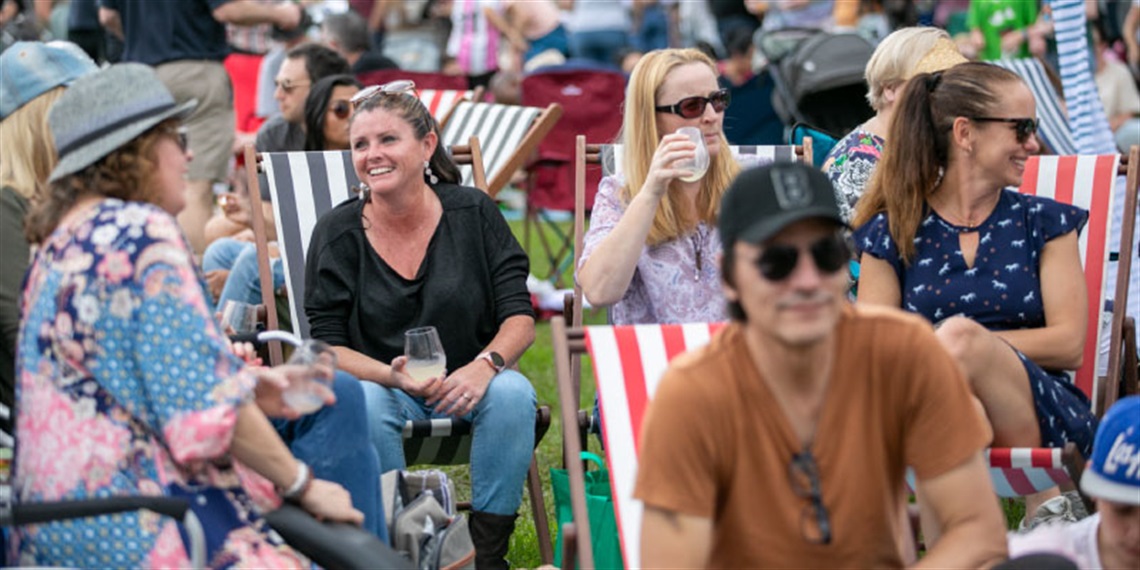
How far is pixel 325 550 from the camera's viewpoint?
3422mm

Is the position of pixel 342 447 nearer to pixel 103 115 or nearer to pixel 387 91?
pixel 103 115

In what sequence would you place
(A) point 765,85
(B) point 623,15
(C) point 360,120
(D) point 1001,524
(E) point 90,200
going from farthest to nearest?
(B) point 623,15 < (A) point 765,85 < (C) point 360,120 < (E) point 90,200 < (D) point 1001,524

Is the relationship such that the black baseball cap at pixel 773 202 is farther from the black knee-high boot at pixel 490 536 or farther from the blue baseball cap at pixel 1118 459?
the black knee-high boot at pixel 490 536

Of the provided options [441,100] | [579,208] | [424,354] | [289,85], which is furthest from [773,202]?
[441,100]

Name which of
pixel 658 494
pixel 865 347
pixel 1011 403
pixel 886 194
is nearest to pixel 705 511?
pixel 658 494

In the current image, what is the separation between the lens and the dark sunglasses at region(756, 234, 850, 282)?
274 cm

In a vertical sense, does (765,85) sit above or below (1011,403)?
above

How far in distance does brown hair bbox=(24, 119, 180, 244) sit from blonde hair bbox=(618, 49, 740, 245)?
6.08 ft

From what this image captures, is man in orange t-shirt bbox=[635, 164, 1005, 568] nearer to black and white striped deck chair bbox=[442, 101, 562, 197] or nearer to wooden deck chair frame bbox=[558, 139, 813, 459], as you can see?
wooden deck chair frame bbox=[558, 139, 813, 459]

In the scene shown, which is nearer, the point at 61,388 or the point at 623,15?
the point at 61,388

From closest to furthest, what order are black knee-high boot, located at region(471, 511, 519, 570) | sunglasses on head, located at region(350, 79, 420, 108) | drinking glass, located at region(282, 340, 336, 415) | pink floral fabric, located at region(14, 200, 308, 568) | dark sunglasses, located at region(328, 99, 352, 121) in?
1. pink floral fabric, located at region(14, 200, 308, 568)
2. drinking glass, located at region(282, 340, 336, 415)
3. black knee-high boot, located at region(471, 511, 519, 570)
4. sunglasses on head, located at region(350, 79, 420, 108)
5. dark sunglasses, located at region(328, 99, 352, 121)

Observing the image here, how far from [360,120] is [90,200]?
176 cm

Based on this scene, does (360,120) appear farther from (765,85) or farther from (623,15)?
(623,15)

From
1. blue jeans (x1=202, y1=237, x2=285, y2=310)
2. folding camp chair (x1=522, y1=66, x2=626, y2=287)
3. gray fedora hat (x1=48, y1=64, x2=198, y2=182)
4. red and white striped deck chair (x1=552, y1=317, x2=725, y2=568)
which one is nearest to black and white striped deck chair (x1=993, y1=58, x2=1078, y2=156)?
folding camp chair (x1=522, y1=66, x2=626, y2=287)
